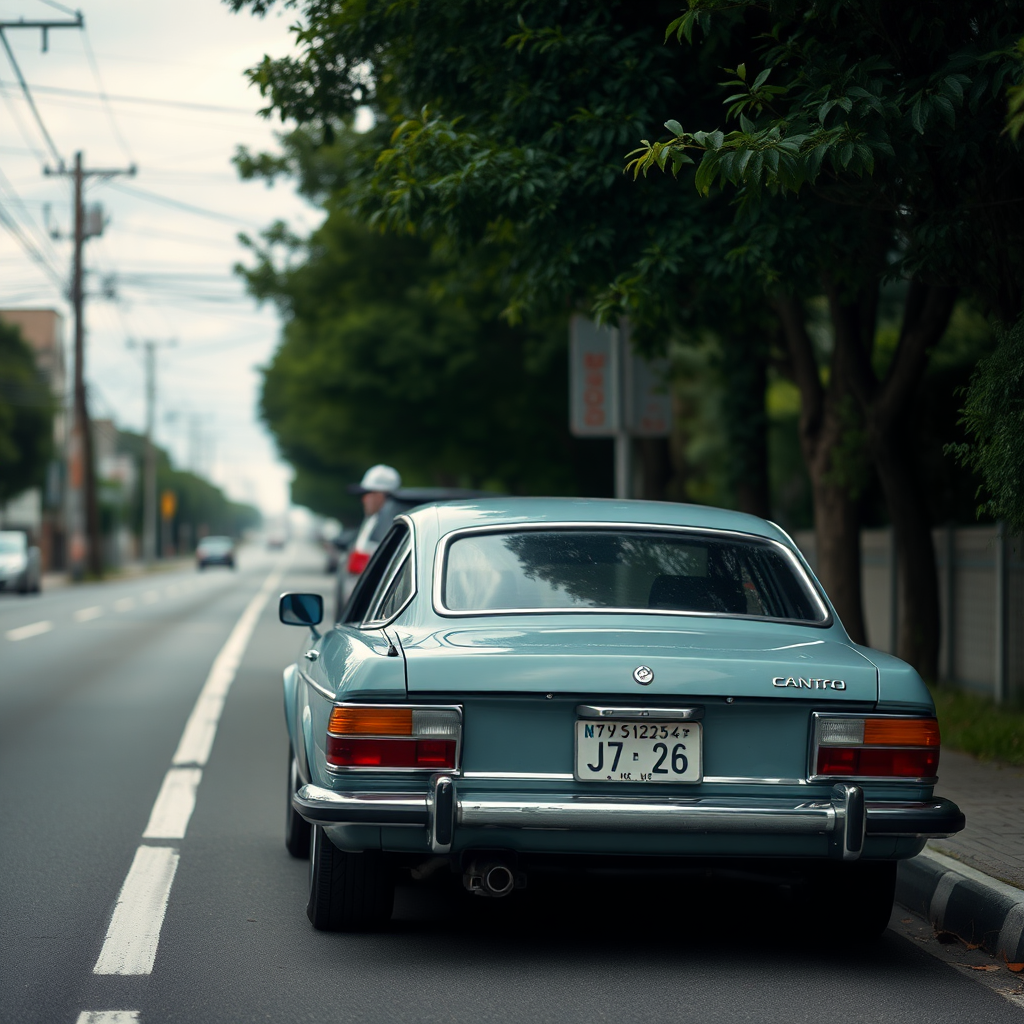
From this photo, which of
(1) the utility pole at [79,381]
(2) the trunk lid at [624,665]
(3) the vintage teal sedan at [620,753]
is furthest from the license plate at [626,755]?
(1) the utility pole at [79,381]

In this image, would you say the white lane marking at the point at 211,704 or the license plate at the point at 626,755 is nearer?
the license plate at the point at 626,755

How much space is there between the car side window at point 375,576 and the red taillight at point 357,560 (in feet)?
24.6

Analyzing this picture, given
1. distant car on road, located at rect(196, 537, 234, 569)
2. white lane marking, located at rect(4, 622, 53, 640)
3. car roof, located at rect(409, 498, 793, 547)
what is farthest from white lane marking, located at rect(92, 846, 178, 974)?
distant car on road, located at rect(196, 537, 234, 569)

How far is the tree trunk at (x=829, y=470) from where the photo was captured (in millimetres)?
13758

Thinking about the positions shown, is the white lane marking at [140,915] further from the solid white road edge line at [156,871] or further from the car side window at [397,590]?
the car side window at [397,590]

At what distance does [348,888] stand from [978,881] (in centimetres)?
227

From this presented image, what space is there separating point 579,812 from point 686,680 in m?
0.50

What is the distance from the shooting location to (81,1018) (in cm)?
423

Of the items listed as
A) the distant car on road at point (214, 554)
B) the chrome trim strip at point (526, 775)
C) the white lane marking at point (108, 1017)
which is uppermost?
the chrome trim strip at point (526, 775)

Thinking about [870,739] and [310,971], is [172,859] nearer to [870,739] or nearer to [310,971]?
[310,971]

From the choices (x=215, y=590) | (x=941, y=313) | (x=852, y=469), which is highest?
(x=941, y=313)

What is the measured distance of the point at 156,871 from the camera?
6277mm

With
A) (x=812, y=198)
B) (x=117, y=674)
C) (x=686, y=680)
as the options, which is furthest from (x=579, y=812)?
(x=117, y=674)

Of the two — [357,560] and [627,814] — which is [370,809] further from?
[357,560]
